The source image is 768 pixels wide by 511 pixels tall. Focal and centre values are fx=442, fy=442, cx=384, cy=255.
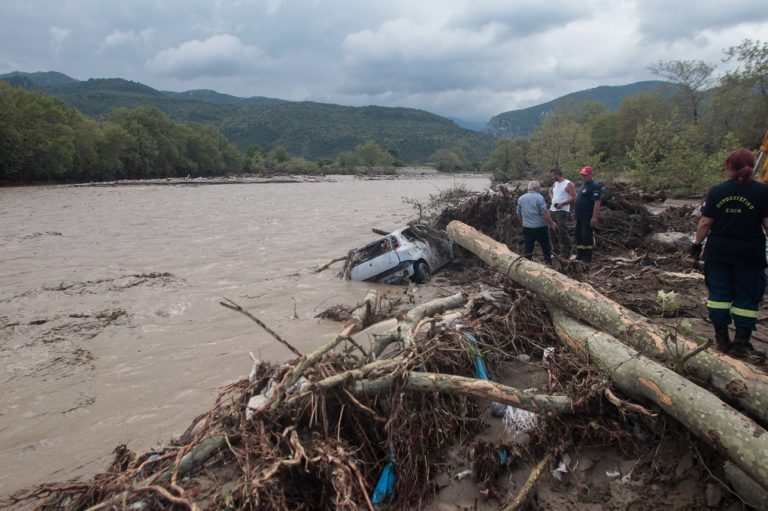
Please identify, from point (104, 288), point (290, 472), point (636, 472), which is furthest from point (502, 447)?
point (104, 288)

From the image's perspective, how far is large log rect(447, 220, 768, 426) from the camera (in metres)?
3.10

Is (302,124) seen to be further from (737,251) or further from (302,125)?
(737,251)

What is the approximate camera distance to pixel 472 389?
321cm

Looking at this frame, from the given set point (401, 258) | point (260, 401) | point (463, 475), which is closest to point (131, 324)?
point (401, 258)

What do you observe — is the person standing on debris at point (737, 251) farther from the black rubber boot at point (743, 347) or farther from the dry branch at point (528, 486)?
the dry branch at point (528, 486)

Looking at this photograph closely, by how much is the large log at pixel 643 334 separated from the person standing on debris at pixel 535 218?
6.92 feet

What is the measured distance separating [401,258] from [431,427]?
6185 millimetres

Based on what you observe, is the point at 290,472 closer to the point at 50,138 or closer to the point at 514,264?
the point at 514,264

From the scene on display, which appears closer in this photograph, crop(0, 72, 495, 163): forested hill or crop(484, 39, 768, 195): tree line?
crop(484, 39, 768, 195): tree line

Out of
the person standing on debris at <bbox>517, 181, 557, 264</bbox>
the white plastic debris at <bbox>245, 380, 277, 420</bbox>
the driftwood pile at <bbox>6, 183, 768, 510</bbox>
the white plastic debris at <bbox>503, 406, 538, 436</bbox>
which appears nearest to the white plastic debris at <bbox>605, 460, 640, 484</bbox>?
the driftwood pile at <bbox>6, 183, 768, 510</bbox>

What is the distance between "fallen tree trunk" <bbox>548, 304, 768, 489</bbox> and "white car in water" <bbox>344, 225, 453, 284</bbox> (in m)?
5.41

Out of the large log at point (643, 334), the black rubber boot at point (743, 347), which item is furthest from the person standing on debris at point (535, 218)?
the black rubber boot at point (743, 347)

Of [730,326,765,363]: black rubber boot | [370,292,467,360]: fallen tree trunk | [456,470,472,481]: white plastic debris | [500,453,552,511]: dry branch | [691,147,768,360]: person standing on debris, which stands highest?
[691,147,768,360]: person standing on debris

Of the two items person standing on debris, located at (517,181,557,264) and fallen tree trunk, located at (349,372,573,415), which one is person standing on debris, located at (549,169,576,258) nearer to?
person standing on debris, located at (517,181,557,264)
